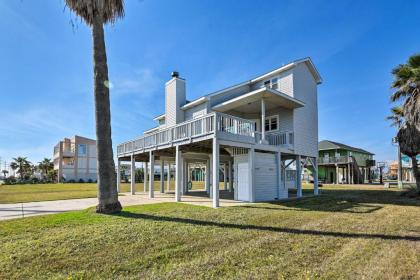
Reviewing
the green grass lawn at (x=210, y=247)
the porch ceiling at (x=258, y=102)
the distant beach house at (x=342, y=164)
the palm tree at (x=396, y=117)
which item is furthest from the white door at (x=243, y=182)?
the distant beach house at (x=342, y=164)

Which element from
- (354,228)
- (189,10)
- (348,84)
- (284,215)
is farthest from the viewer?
(348,84)

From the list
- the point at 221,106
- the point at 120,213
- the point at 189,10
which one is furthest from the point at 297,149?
the point at 120,213

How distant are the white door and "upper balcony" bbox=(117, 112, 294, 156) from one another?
147 centimetres

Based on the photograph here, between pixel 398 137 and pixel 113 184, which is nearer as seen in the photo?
pixel 113 184

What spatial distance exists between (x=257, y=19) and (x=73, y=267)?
14.7 meters

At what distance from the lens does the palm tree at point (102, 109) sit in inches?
358

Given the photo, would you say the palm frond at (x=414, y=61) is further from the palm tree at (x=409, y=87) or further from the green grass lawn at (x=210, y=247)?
the green grass lawn at (x=210, y=247)

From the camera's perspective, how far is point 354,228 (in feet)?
22.3

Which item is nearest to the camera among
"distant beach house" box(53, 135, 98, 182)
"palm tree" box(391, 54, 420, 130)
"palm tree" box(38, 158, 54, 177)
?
"palm tree" box(391, 54, 420, 130)

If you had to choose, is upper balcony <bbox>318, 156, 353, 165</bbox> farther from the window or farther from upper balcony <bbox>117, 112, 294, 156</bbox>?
the window

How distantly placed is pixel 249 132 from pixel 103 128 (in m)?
6.91

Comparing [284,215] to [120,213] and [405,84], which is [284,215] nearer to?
[120,213]

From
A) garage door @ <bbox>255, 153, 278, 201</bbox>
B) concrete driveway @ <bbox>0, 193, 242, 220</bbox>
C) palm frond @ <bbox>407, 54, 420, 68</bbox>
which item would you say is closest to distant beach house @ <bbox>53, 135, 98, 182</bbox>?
concrete driveway @ <bbox>0, 193, 242, 220</bbox>

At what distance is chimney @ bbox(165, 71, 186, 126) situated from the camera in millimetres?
19109
